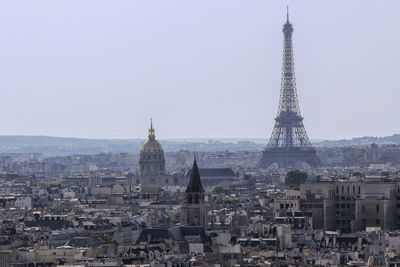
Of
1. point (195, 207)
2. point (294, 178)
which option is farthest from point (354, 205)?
point (294, 178)

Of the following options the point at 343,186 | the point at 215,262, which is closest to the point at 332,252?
the point at 215,262

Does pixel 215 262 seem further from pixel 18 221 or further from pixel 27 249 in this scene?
pixel 18 221

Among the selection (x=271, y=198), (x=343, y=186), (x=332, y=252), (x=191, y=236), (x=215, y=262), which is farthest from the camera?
(x=271, y=198)

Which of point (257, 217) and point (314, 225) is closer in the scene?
point (314, 225)

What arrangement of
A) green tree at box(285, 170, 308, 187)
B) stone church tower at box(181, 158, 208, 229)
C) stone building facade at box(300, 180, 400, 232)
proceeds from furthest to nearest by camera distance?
green tree at box(285, 170, 308, 187)
stone church tower at box(181, 158, 208, 229)
stone building facade at box(300, 180, 400, 232)

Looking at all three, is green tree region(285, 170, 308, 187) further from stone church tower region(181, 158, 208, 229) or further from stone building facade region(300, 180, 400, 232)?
stone church tower region(181, 158, 208, 229)

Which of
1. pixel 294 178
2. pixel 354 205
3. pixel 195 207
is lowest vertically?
pixel 195 207

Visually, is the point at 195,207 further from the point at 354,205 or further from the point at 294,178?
the point at 294,178

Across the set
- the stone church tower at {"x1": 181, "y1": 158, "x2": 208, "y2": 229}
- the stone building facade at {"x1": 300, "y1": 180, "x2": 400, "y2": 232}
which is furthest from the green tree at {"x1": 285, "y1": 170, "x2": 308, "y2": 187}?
the stone church tower at {"x1": 181, "y1": 158, "x2": 208, "y2": 229}
